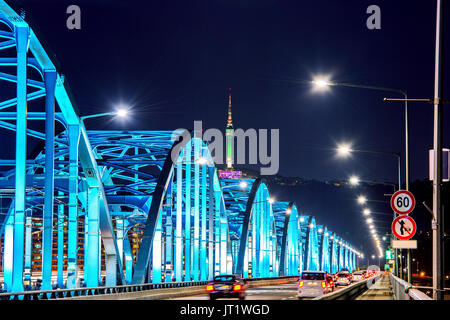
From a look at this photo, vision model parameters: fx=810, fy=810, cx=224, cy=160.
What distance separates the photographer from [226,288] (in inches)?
1499

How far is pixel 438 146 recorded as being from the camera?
20.0 m

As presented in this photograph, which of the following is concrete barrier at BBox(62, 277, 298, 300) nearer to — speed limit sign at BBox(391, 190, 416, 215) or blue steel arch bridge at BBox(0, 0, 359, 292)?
blue steel arch bridge at BBox(0, 0, 359, 292)

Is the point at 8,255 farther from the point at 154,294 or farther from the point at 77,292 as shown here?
the point at 77,292

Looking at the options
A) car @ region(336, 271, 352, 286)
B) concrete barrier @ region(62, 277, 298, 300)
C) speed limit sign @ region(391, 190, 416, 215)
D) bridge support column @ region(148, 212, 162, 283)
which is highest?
speed limit sign @ region(391, 190, 416, 215)

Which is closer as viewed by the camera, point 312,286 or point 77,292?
point 77,292

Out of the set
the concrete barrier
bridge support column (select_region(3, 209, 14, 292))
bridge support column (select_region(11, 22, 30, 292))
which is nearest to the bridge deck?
the concrete barrier

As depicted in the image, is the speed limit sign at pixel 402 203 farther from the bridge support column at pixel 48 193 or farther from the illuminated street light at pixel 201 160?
the illuminated street light at pixel 201 160

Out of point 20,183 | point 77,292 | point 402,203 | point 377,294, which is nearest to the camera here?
point 402,203

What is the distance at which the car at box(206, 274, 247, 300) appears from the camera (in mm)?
38000

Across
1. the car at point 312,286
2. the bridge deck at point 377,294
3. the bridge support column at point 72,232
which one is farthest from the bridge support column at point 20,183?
the bridge deck at point 377,294

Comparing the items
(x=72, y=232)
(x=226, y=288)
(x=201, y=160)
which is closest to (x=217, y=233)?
(x=201, y=160)

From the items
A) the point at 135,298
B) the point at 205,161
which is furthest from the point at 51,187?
the point at 205,161

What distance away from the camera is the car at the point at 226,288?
3800 cm

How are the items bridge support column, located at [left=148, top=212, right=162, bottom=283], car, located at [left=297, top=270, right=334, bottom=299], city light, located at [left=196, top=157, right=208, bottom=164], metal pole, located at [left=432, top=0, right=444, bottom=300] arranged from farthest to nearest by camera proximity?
city light, located at [left=196, top=157, right=208, bottom=164]
bridge support column, located at [left=148, top=212, right=162, bottom=283]
car, located at [left=297, top=270, right=334, bottom=299]
metal pole, located at [left=432, top=0, right=444, bottom=300]
